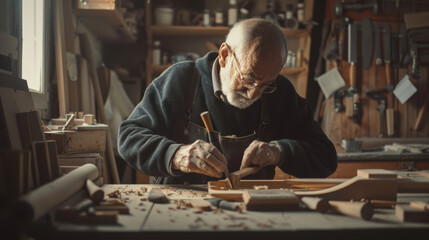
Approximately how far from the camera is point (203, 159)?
1.80 metres

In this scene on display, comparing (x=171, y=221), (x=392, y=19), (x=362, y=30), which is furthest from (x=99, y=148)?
(x=392, y=19)

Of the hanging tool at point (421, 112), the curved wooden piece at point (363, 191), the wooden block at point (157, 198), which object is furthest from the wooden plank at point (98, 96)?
the hanging tool at point (421, 112)

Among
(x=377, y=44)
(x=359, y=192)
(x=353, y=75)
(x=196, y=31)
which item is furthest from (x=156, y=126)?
(x=377, y=44)

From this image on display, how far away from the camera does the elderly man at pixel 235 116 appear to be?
212 cm

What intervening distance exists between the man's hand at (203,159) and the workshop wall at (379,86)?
3.34 m

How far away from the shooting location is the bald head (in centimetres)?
211

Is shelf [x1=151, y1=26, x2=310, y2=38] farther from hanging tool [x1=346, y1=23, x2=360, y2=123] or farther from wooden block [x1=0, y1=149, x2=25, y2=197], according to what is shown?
wooden block [x1=0, y1=149, x2=25, y2=197]

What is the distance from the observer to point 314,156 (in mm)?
2375

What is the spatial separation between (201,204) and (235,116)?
3.46 feet

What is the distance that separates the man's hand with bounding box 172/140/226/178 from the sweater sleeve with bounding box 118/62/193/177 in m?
0.12

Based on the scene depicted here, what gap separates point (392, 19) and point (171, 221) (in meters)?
4.54

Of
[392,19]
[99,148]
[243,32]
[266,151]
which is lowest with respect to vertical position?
[99,148]

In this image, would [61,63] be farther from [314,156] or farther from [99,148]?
[314,156]

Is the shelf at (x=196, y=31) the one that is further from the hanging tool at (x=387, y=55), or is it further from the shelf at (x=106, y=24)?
the hanging tool at (x=387, y=55)
